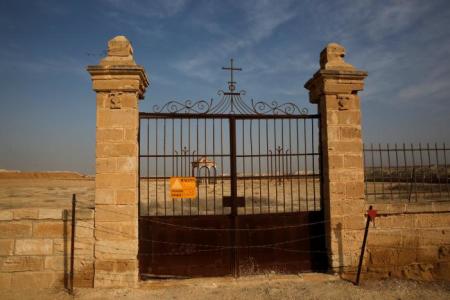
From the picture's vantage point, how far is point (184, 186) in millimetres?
5242

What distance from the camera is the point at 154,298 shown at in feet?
14.9

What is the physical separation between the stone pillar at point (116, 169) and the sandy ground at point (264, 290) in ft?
1.01

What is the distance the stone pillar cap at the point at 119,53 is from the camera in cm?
508

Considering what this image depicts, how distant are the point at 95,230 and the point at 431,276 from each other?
5465mm

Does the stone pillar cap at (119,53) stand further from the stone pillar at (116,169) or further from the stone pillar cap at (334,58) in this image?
the stone pillar cap at (334,58)

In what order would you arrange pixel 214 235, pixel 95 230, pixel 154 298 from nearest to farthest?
pixel 154 298 → pixel 95 230 → pixel 214 235

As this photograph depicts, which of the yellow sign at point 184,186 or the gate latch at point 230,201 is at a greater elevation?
the yellow sign at point 184,186

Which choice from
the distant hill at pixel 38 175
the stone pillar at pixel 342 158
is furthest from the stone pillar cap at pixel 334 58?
the distant hill at pixel 38 175

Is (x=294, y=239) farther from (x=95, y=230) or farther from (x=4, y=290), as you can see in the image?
(x=4, y=290)

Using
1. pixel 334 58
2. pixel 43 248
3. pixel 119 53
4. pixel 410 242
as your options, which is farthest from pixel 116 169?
pixel 410 242

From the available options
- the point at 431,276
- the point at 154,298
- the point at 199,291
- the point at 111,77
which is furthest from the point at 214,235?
the point at 431,276

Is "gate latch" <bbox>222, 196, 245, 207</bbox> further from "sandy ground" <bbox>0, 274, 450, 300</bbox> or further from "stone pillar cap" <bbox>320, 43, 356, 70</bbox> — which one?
"stone pillar cap" <bbox>320, 43, 356, 70</bbox>

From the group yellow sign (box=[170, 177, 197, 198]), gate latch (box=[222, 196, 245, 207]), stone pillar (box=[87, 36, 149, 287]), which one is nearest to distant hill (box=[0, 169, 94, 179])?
stone pillar (box=[87, 36, 149, 287])

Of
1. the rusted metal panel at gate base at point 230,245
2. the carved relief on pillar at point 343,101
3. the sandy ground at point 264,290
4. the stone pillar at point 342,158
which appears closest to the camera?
the sandy ground at point 264,290
